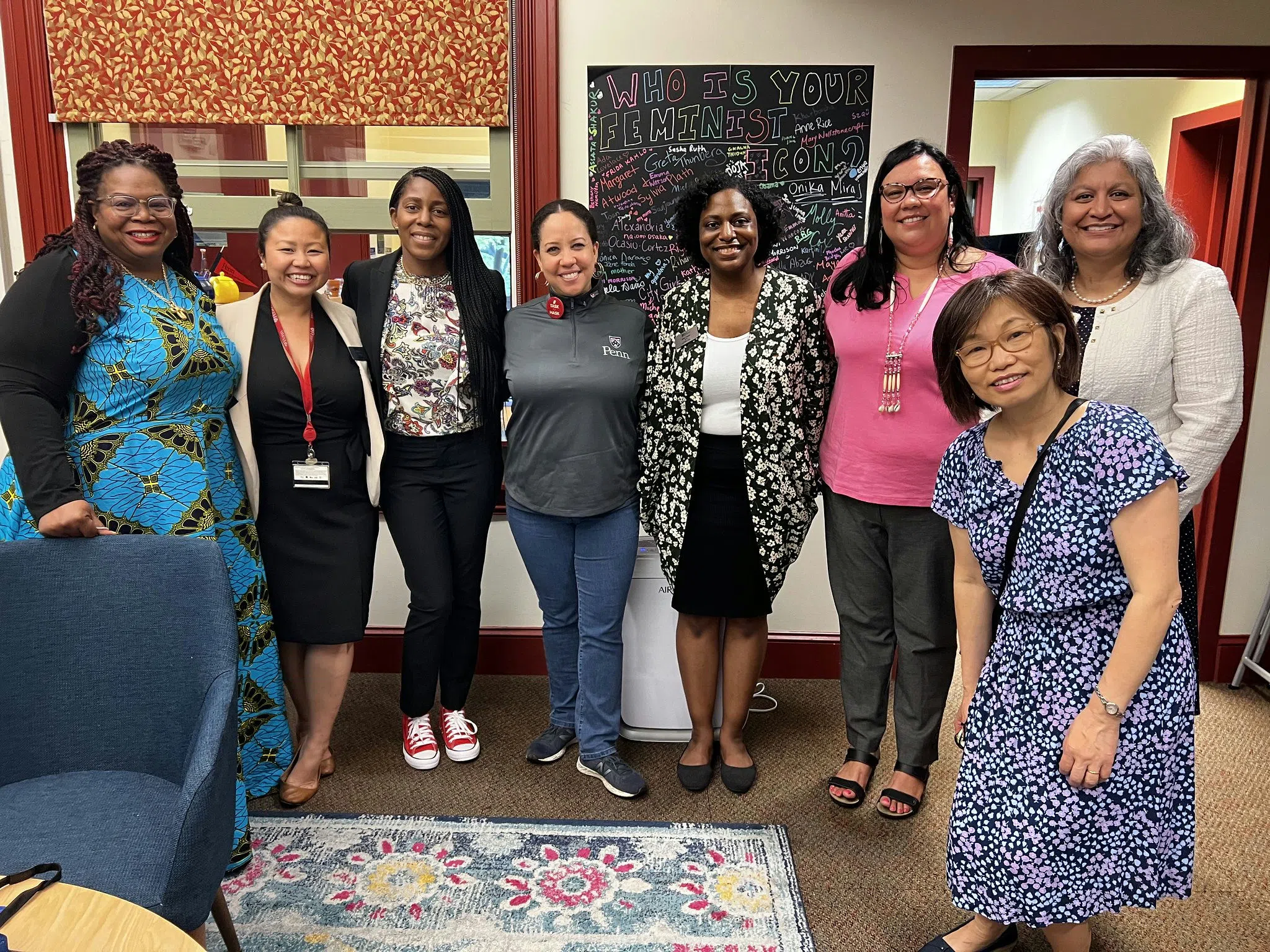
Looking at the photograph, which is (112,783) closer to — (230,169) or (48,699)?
(48,699)

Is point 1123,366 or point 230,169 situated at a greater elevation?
point 230,169

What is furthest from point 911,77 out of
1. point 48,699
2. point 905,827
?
point 48,699

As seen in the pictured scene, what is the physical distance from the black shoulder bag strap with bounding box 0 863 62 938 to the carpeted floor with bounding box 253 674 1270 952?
137 centimetres

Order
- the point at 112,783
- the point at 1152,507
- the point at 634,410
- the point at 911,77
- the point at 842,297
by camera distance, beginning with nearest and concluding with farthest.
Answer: the point at 1152,507 → the point at 112,783 → the point at 842,297 → the point at 634,410 → the point at 911,77

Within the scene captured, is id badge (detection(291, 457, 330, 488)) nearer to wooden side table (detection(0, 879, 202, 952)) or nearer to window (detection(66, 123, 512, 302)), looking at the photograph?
window (detection(66, 123, 512, 302))

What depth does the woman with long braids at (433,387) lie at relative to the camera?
244 cm

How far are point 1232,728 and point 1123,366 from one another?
1.75 m

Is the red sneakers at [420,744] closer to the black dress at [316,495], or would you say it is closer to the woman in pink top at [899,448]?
the black dress at [316,495]

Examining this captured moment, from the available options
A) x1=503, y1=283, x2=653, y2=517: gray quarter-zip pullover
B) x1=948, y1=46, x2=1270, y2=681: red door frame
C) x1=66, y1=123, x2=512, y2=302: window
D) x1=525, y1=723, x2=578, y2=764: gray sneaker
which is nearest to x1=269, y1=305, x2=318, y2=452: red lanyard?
x1=503, y1=283, x2=653, y2=517: gray quarter-zip pullover

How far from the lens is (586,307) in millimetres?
2443

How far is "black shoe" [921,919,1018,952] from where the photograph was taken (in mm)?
1876

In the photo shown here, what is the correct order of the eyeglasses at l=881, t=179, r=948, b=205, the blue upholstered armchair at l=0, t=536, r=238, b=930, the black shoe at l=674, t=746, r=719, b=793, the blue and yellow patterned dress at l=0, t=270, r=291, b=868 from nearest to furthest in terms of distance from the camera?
the blue upholstered armchair at l=0, t=536, r=238, b=930
the blue and yellow patterned dress at l=0, t=270, r=291, b=868
the eyeglasses at l=881, t=179, r=948, b=205
the black shoe at l=674, t=746, r=719, b=793

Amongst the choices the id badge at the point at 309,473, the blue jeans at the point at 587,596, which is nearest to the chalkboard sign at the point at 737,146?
the blue jeans at the point at 587,596

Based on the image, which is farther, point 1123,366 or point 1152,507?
point 1123,366
